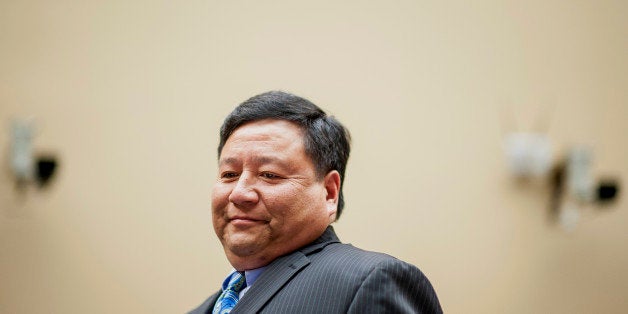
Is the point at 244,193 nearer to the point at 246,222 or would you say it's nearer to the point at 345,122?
the point at 246,222

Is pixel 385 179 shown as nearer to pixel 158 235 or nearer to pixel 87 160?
pixel 158 235

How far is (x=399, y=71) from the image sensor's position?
3.32 m

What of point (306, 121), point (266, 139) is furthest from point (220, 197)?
point (306, 121)

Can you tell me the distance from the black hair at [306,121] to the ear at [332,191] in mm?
17

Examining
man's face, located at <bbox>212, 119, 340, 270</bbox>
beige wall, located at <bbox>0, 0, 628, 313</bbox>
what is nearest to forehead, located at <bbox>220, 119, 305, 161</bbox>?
man's face, located at <bbox>212, 119, 340, 270</bbox>

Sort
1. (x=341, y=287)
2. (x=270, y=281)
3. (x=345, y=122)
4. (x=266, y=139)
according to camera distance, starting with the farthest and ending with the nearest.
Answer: (x=345, y=122) → (x=266, y=139) → (x=270, y=281) → (x=341, y=287)

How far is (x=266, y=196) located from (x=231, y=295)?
0.25 metres

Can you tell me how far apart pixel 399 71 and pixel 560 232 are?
4.22 ft

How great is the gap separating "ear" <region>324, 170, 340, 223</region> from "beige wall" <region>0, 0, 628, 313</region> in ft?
5.65

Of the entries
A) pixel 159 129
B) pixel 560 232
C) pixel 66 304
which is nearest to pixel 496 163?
pixel 560 232

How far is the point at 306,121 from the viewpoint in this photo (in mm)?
1374

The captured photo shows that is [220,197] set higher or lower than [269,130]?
lower

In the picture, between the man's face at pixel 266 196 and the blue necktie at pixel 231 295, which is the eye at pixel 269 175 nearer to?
the man's face at pixel 266 196

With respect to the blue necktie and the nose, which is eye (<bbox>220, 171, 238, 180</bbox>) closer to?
the nose
